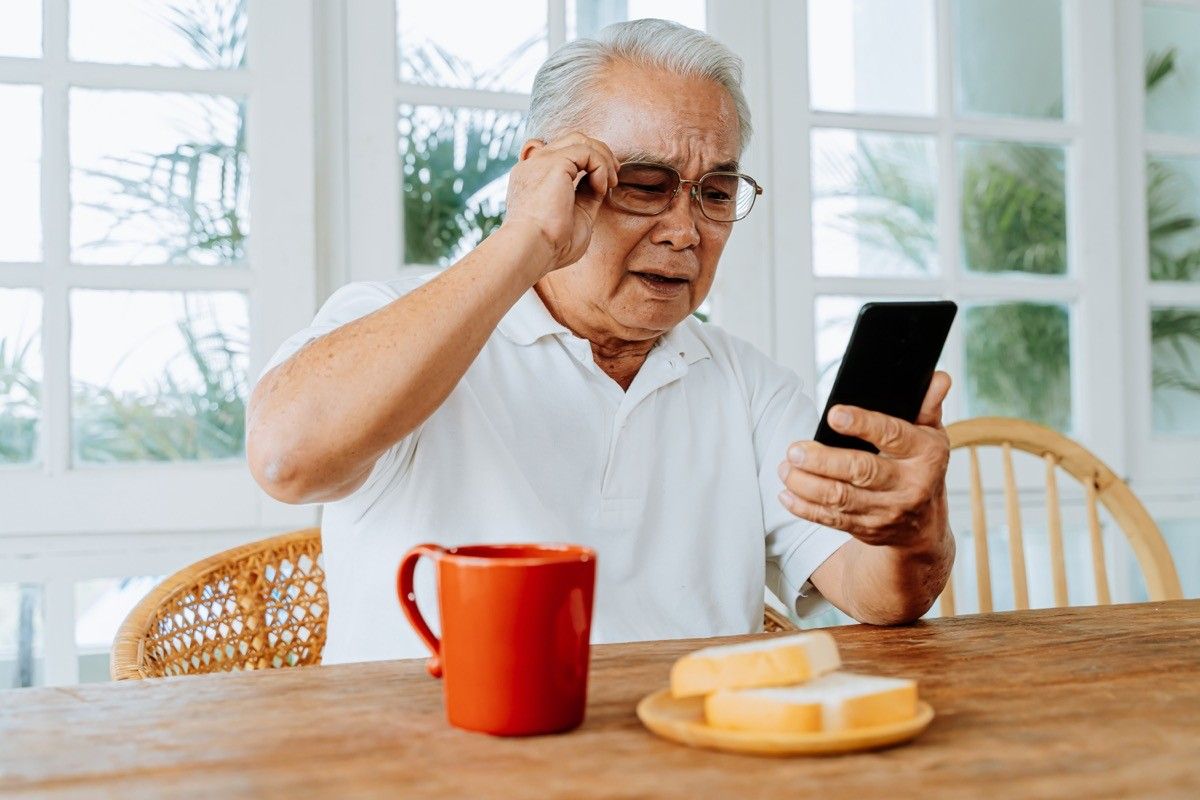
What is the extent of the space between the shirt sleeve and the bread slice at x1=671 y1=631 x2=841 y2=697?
2.46ft

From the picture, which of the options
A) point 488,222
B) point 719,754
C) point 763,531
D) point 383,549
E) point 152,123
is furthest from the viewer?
point 488,222

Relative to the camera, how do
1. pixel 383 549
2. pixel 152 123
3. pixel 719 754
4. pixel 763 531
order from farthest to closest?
pixel 152 123 → pixel 763 531 → pixel 383 549 → pixel 719 754

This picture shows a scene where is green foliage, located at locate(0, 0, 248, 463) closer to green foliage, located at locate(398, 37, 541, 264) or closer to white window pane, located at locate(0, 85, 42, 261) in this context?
white window pane, located at locate(0, 85, 42, 261)

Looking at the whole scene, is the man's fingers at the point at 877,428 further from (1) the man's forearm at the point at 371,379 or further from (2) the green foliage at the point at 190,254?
(2) the green foliage at the point at 190,254

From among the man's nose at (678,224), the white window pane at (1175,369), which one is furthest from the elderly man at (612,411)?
the white window pane at (1175,369)

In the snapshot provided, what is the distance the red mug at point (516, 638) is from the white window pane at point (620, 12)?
1.82 meters

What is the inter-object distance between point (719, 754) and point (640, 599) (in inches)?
28.6

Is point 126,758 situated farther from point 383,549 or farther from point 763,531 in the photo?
point 763,531

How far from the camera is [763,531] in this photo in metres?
1.48

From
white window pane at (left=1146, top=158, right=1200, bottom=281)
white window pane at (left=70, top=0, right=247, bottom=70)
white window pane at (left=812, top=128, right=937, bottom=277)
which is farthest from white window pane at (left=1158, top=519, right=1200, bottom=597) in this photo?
white window pane at (left=70, top=0, right=247, bottom=70)

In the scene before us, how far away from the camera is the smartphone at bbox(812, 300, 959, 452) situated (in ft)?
Result: 3.09

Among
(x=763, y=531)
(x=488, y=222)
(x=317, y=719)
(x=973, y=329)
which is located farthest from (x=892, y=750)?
(x=973, y=329)

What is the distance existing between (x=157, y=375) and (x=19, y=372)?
8.7 inches

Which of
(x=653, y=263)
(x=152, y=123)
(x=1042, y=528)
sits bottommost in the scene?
(x=1042, y=528)
